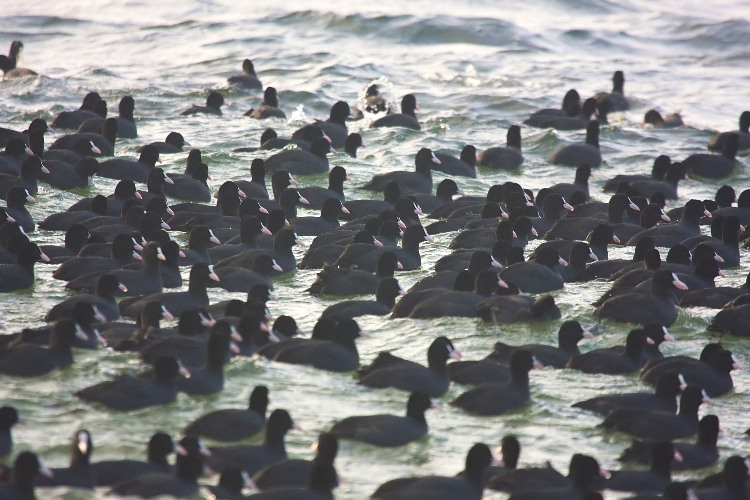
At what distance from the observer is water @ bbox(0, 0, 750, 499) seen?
29.9 ft

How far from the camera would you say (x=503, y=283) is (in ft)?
39.8

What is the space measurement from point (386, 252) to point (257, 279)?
143 cm

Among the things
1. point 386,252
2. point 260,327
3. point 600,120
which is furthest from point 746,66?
point 260,327

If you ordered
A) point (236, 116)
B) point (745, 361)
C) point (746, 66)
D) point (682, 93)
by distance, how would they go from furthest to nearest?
point (746, 66) → point (682, 93) → point (236, 116) → point (745, 361)

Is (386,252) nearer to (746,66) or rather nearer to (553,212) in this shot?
(553,212)

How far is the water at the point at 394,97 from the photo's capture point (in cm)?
912

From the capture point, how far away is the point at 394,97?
84.1 ft

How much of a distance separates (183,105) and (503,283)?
1359 cm

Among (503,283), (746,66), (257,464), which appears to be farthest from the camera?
(746,66)

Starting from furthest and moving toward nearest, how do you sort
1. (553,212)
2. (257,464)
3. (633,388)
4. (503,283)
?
(553,212), (503,283), (633,388), (257,464)

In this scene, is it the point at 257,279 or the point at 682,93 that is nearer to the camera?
the point at 257,279

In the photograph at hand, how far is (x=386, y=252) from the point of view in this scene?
12.9 meters

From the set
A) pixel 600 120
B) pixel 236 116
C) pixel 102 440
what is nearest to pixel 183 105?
pixel 236 116

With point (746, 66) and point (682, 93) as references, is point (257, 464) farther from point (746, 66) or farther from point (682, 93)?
point (746, 66)
